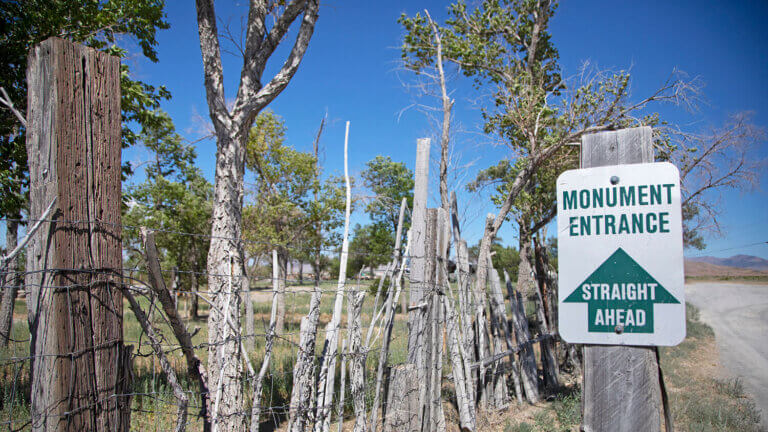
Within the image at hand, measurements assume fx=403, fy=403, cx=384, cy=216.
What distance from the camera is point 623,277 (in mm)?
1730

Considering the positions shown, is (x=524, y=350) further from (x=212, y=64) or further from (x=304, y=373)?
(x=212, y=64)

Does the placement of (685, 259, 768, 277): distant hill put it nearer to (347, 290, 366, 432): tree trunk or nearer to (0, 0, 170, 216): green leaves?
(347, 290, 366, 432): tree trunk

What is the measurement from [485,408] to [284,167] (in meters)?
9.22

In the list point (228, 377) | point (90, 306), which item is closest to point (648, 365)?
point (90, 306)

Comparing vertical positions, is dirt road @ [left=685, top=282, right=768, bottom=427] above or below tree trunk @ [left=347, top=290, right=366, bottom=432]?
below

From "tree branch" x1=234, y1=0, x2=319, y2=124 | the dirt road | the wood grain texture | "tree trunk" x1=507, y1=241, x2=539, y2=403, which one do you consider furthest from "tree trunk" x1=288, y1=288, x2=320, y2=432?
the dirt road

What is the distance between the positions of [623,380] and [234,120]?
4.19 metres

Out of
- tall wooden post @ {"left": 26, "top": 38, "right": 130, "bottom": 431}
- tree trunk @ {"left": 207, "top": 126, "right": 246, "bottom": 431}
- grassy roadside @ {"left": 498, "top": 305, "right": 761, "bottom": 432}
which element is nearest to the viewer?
tall wooden post @ {"left": 26, "top": 38, "right": 130, "bottom": 431}

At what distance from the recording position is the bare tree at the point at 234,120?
381 centimetres

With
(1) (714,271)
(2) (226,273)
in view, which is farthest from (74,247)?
(1) (714,271)

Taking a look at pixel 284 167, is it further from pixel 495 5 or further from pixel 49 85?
pixel 49 85

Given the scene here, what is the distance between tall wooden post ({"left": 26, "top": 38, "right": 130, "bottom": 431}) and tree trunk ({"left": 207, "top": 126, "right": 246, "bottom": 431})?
175 centimetres

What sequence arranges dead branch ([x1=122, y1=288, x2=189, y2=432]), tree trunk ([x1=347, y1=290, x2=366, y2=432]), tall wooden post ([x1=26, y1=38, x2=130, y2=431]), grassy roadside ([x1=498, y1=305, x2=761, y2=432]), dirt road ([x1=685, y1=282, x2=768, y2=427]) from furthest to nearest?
dirt road ([x1=685, y1=282, x2=768, y2=427]), grassy roadside ([x1=498, y1=305, x2=761, y2=432]), tree trunk ([x1=347, y1=290, x2=366, y2=432]), dead branch ([x1=122, y1=288, x2=189, y2=432]), tall wooden post ([x1=26, y1=38, x2=130, y2=431])

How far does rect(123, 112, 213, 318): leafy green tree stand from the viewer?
13.5m
